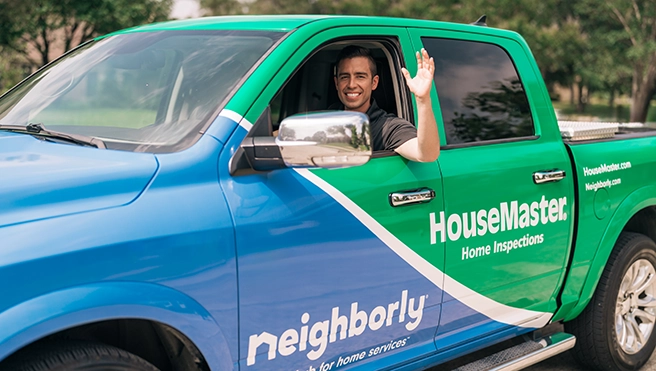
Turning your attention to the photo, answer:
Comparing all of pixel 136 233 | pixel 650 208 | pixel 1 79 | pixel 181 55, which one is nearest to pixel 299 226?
pixel 136 233

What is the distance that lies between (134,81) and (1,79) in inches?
1412

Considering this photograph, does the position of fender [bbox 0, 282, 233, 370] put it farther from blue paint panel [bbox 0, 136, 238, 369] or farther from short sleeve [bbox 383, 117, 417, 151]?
short sleeve [bbox 383, 117, 417, 151]

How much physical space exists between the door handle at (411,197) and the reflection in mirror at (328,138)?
20.2 inches

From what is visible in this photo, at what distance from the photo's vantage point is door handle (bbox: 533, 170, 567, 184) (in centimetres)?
381

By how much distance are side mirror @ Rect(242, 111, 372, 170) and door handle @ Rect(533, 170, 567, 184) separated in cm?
146

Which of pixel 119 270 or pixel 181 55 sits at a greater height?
pixel 181 55

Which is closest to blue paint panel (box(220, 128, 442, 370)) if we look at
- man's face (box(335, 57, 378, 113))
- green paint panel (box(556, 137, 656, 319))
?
man's face (box(335, 57, 378, 113))

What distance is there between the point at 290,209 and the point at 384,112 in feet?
3.38

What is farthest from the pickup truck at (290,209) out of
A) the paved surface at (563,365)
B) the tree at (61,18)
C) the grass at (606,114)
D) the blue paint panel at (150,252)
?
the grass at (606,114)

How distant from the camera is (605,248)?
170 inches

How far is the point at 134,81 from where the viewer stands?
3.21 metres

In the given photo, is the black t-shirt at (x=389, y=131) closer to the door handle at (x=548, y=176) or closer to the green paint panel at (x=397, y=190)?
the green paint panel at (x=397, y=190)

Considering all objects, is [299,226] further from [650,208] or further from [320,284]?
[650,208]

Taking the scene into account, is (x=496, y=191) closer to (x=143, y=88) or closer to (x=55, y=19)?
(x=143, y=88)
